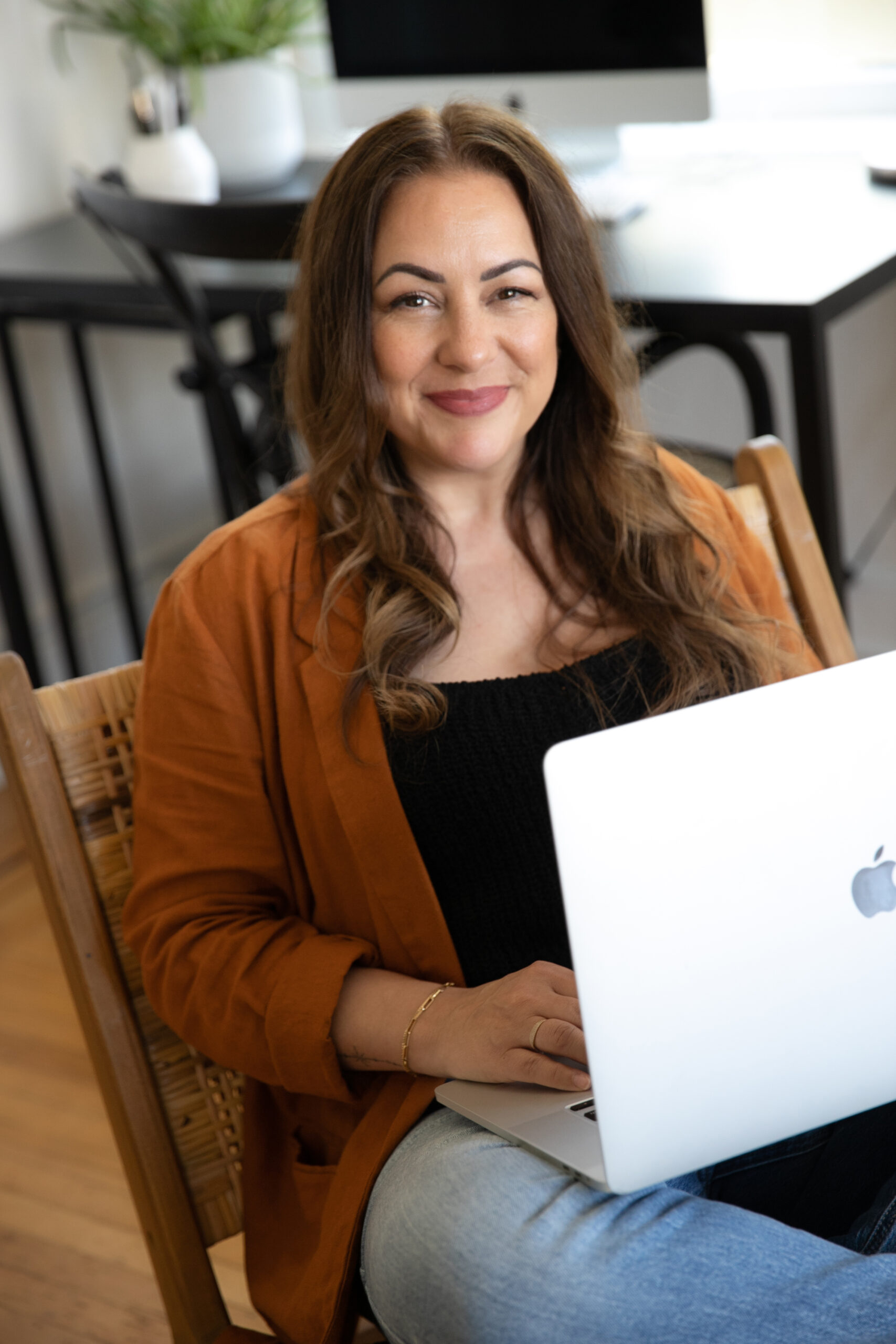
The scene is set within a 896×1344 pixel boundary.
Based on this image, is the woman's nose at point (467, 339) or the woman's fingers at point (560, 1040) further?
the woman's nose at point (467, 339)

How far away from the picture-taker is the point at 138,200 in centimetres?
159

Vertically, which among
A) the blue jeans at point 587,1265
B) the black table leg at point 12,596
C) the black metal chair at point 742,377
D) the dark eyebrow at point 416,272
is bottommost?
the black table leg at point 12,596

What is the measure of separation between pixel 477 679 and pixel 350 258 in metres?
0.33

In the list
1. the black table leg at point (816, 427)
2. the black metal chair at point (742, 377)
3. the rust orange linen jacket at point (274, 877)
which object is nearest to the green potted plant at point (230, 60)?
the black metal chair at point (742, 377)

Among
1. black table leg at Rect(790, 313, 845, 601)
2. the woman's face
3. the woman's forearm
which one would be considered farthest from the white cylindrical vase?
the woman's forearm

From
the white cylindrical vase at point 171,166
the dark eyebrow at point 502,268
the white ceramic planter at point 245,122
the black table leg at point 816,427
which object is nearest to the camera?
the dark eyebrow at point 502,268

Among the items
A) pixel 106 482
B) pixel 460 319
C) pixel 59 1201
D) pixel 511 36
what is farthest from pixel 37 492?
pixel 460 319

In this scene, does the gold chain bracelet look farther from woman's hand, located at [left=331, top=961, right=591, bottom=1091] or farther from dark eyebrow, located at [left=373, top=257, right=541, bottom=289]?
dark eyebrow, located at [left=373, top=257, right=541, bottom=289]

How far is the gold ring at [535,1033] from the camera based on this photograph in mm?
871

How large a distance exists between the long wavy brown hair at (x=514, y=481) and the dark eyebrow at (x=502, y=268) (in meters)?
0.03

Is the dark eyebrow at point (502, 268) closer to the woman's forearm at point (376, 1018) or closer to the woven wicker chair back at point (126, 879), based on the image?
the woven wicker chair back at point (126, 879)

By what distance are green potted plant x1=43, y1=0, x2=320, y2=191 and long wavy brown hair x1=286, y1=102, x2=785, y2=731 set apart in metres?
1.24

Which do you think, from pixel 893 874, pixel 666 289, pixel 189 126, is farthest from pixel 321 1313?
pixel 189 126

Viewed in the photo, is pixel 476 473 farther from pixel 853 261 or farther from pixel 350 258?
pixel 853 261
